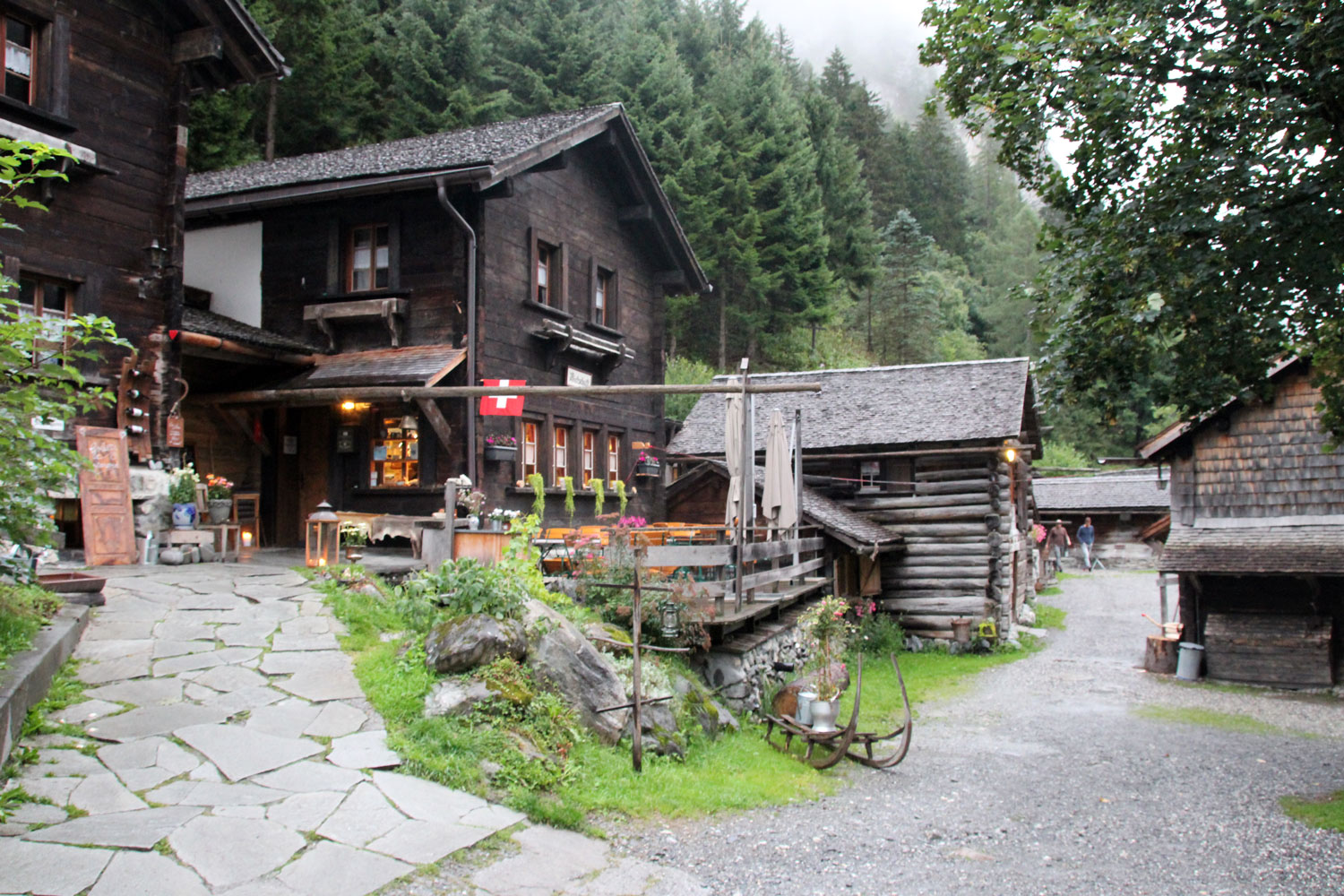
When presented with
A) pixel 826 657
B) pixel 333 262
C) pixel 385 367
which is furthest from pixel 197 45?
pixel 826 657

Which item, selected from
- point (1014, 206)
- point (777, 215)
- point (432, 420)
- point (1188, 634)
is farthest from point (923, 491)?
point (1014, 206)

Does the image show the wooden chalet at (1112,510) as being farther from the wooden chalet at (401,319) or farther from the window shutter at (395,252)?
the window shutter at (395,252)

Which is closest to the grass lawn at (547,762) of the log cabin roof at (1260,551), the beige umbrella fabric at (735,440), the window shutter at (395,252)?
the beige umbrella fabric at (735,440)

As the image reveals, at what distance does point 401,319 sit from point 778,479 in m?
7.12

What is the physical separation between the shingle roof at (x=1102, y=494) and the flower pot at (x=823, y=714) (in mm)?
27599

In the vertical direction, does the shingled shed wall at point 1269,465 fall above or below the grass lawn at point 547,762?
above

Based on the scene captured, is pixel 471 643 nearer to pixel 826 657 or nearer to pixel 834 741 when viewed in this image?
pixel 834 741

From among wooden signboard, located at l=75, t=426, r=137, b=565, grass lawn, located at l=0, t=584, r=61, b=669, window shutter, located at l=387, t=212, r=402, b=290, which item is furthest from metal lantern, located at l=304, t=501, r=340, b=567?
window shutter, located at l=387, t=212, r=402, b=290

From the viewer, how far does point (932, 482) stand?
21469mm

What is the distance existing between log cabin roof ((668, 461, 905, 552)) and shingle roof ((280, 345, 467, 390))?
5.74 m

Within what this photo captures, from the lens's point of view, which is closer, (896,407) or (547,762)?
(547,762)

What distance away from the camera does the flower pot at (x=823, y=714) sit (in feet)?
35.3

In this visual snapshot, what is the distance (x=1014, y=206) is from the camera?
219 feet

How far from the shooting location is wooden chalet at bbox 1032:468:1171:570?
36344 mm
